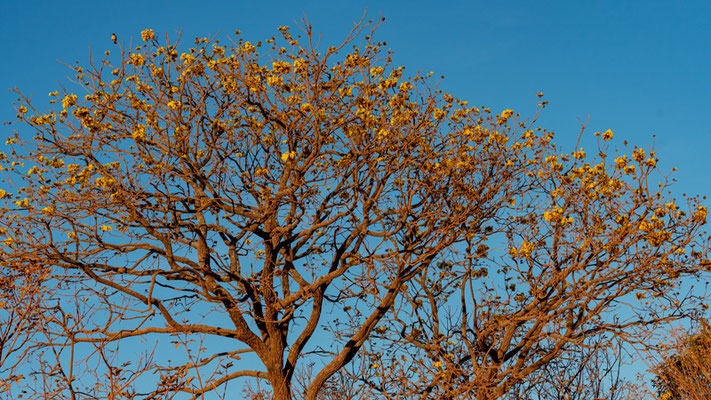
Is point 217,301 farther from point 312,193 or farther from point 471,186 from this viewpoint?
point 471,186

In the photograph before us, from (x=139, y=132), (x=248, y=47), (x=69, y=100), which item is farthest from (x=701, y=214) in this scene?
(x=69, y=100)

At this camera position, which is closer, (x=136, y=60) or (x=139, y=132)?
(x=139, y=132)

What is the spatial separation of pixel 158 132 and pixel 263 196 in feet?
6.04

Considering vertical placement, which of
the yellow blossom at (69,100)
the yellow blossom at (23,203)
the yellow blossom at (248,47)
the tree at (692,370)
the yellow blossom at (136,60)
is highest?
the yellow blossom at (248,47)

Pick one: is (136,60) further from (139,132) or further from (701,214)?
(701,214)

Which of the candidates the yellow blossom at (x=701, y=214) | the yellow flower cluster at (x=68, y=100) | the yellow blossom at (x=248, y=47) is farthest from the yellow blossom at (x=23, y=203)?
the yellow blossom at (x=701, y=214)

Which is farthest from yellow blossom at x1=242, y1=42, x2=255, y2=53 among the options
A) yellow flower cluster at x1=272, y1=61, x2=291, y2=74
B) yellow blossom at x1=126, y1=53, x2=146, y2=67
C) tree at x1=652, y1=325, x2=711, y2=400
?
tree at x1=652, y1=325, x2=711, y2=400

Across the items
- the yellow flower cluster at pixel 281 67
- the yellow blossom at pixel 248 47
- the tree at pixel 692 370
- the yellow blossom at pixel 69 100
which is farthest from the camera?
the tree at pixel 692 370

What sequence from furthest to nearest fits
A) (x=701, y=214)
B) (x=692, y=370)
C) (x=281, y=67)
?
(x=692, y=370)
(x=281, y=67)
(x=701, y=214)

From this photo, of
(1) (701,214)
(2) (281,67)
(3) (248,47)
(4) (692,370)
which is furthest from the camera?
(4) (692,370)

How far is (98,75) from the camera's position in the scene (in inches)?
341

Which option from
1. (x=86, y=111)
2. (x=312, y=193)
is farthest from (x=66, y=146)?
(x=312, y=193)

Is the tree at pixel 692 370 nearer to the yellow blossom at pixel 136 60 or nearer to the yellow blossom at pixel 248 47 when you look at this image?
the yellow blossom at pixel 248 47

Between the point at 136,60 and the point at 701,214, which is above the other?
the point at 136,60
